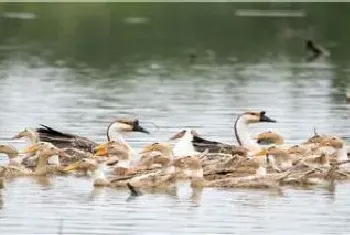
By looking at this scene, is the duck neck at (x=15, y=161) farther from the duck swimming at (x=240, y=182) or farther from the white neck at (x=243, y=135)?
the white neck at (x=243, y=135)

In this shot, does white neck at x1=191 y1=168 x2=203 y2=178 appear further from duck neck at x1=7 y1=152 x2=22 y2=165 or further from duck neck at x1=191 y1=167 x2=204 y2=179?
duck neck at x1=7 y1=152 x2=22 y2=165

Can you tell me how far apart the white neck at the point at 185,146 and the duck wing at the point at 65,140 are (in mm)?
1139

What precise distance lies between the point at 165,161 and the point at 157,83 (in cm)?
1607

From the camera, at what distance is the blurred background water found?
1756cm

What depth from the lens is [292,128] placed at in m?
25.8

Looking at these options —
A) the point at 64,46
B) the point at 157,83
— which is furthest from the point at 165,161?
the point at 64,46

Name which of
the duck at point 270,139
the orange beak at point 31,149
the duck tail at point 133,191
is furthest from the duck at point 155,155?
the duck at point 270,139

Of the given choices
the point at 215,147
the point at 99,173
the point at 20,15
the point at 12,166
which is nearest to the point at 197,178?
the point at 99,173

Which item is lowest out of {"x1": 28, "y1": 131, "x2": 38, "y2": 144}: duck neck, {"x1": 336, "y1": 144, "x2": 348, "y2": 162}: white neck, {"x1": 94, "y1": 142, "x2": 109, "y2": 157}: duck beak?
{"x1": 336, "y1": 144, "x2": 348, "y2": 162}: white neck

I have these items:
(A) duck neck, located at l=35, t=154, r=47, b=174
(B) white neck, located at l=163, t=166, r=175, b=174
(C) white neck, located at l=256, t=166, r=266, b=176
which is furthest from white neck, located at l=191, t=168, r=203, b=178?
(A) duck neck, located at l=35, t=154, r=47, b=174

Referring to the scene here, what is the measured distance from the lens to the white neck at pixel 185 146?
21.4 meters

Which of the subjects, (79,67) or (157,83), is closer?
(157,83)

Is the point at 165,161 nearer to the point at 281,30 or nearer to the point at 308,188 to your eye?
the point at 308,188

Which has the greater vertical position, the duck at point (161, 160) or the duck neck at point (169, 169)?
the duck at point (161, 160)
